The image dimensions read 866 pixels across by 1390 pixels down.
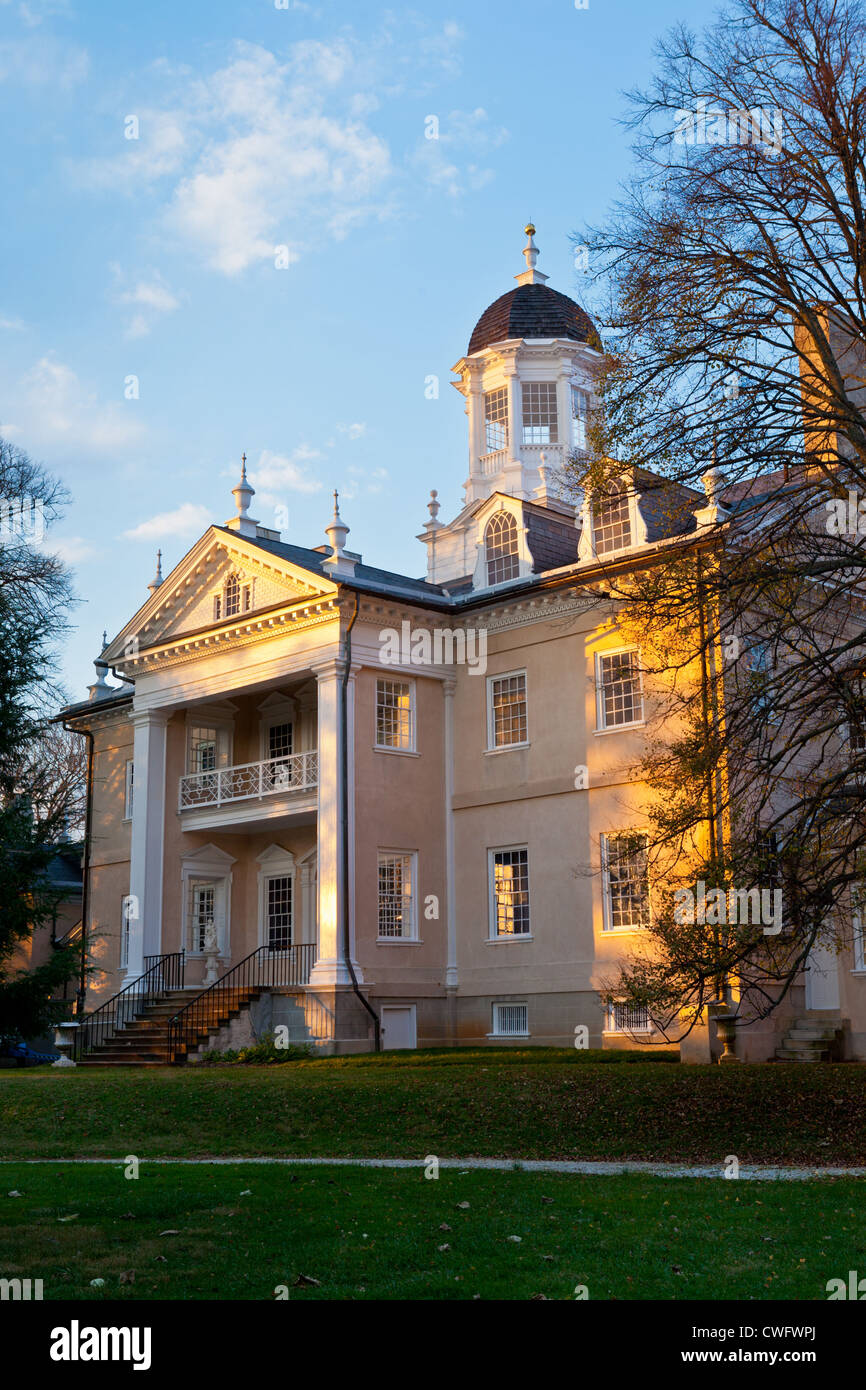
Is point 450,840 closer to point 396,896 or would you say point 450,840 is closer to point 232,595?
point 396,896

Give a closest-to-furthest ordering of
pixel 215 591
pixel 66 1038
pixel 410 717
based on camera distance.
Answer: pixel 410 717 → pixel 66 1038 → pixel 215 591

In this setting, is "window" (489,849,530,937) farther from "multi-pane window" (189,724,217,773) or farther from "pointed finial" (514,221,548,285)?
"pointed finial" (514,221,548,285)

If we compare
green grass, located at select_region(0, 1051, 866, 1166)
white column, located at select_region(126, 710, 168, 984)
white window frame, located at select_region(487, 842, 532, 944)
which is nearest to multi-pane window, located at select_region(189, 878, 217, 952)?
white column, located at select_region(126, 710, 168, 984)

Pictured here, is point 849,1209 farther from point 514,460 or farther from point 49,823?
point 514,460

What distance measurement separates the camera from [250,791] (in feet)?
104

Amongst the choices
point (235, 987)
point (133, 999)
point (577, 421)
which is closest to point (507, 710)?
Answer: point (235, 987)

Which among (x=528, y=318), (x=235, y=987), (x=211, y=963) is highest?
(x=528, y=318)

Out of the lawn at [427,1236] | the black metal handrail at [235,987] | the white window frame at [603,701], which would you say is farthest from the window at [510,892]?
the lawn at [427,1236]

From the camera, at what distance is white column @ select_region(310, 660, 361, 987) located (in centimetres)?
2647

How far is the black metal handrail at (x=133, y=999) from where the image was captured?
29291 mm

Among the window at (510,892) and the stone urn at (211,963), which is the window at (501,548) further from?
the stone urn at (211,963)

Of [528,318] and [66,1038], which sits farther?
[528,318]

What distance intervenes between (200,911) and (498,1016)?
8.26 meters
